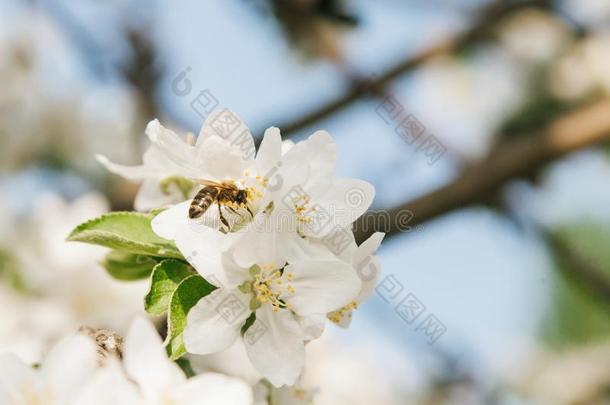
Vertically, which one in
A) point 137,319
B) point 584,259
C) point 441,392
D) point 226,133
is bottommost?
point 441,392

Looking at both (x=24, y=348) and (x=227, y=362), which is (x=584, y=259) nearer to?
(x=227, y=362)

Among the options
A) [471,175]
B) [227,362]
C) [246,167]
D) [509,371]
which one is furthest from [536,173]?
[509,371]

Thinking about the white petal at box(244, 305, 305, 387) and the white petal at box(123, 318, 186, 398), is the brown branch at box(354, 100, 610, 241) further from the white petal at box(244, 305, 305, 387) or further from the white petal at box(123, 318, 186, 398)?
the white petal at box(123, 318, 186, 398)

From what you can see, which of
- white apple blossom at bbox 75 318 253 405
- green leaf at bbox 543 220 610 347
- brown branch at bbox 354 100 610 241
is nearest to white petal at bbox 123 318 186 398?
white apple blossom at bbox 75 318 253 405

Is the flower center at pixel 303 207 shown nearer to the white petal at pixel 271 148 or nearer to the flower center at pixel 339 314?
the white petal at pixel 271 148

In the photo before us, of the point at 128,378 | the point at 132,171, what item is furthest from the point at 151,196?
the point at 128,378

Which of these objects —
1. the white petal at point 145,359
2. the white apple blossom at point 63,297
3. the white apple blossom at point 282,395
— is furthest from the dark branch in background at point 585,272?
the white petal at point 145,359

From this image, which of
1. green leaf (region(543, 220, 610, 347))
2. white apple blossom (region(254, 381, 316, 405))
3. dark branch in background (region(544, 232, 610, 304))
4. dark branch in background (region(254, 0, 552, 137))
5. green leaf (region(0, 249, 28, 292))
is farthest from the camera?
green leaf (region(543, 220, 610, 347))
